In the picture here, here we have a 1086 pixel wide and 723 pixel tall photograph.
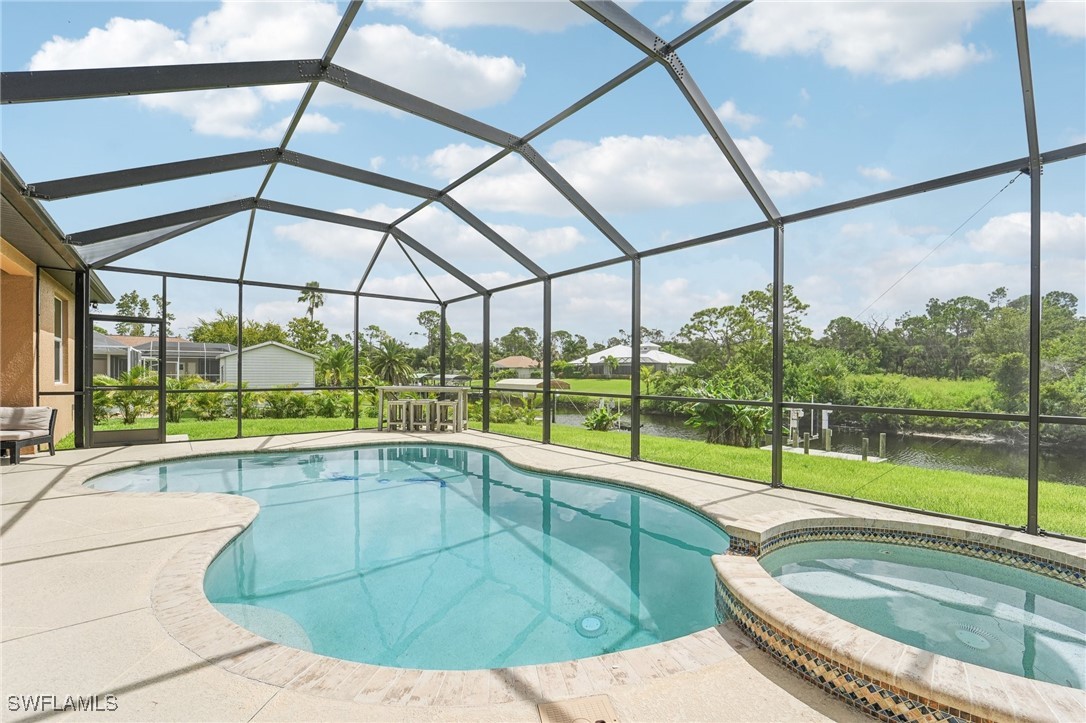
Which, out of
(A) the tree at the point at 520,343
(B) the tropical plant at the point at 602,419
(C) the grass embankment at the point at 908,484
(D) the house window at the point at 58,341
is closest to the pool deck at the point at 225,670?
(C) the grass embankment at the point at 908,484

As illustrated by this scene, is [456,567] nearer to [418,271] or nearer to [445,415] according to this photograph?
[445,415]

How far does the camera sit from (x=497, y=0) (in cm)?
429

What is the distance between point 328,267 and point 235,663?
31.6 feet

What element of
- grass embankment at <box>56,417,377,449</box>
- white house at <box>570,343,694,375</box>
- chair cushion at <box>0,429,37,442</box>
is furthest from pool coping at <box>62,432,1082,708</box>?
white house at <box>570,343,694,375</box>

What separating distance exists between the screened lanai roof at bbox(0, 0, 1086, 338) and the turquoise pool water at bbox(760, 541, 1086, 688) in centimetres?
331

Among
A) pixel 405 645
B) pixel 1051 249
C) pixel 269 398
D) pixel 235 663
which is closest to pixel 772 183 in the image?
pixel 1051 249

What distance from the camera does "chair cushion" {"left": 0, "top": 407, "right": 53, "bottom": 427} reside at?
24.1 feet

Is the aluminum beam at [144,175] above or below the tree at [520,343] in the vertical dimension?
above

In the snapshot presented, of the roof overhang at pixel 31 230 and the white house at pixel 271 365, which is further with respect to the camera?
the white house at pixel 271 365

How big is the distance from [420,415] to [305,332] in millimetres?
8987

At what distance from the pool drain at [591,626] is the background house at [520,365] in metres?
12.9

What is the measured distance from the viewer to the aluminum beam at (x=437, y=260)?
32.2ft

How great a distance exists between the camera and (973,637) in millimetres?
3242

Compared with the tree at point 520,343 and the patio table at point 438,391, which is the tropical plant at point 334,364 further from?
the patio table at point 438,391
